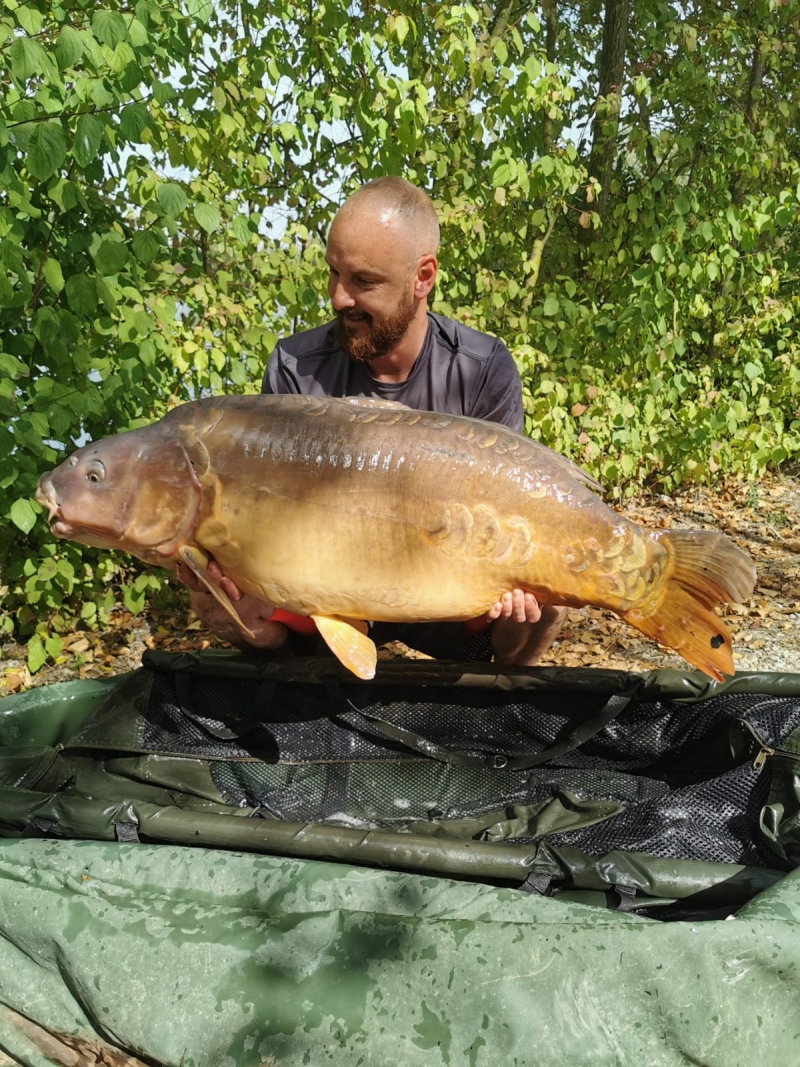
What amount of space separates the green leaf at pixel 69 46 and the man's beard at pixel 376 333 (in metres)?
0.70

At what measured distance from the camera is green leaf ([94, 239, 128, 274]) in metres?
2.14

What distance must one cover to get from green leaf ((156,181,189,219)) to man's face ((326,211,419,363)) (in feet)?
1.33

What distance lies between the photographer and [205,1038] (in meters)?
1.06

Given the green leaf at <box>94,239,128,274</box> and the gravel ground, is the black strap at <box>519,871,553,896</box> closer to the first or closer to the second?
the gravel ground

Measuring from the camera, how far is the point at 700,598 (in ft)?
5.01

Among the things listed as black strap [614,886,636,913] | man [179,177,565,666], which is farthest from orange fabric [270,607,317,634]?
black strap [614,886,636,913]

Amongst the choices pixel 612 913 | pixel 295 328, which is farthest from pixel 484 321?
pixel 612 913

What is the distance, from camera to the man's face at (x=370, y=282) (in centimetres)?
188

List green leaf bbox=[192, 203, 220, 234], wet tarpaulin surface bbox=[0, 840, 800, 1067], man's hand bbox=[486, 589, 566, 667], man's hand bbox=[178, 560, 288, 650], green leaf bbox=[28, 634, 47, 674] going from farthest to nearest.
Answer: green leaf bbox=[28, 634, 47, 674] → green leaf bbox=[192, 203, 220, 234] → man's hand bbox=[486, 589, 566, 667] → man's hand bbox=[178, 560, 288, 650] → wet tarpaulin surface bbox=[0, 840, 800, 1067]

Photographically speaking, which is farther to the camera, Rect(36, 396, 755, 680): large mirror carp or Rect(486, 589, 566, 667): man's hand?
Rect(486, 589, 566, 667): man's hand

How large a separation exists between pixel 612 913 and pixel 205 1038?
52 cm

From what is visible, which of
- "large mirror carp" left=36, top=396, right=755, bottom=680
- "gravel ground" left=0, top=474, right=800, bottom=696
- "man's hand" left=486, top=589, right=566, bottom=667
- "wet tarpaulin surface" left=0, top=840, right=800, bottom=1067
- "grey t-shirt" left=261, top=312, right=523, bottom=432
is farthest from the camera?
"gravel ground" left=0, top=474, right=800, bottom=696

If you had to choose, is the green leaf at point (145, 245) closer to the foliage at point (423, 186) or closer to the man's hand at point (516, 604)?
the foliage at point (423, 186)

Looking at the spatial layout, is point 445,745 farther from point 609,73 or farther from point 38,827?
point 609,73
